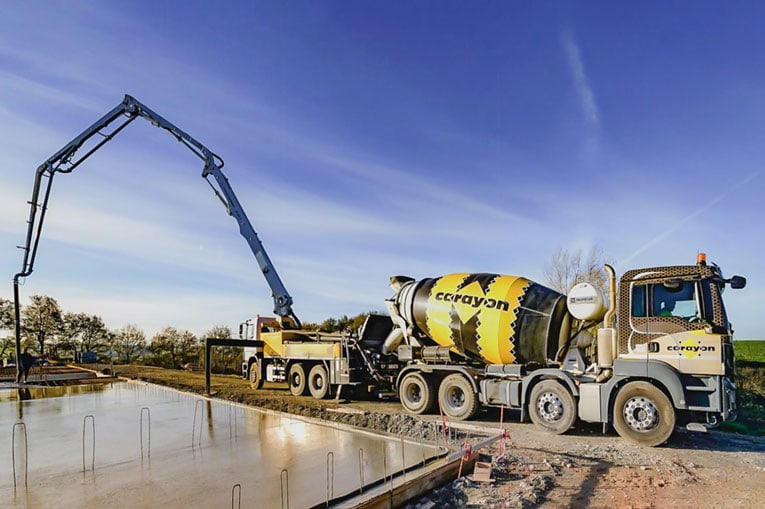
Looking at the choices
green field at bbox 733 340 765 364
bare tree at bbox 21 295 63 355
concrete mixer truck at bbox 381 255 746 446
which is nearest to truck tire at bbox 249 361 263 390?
concrete mixer truck at bbox 381 255 746 446

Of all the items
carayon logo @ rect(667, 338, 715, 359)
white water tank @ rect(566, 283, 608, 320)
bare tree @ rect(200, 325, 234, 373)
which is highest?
white water tank @ rect(566, 283, 608, 320)

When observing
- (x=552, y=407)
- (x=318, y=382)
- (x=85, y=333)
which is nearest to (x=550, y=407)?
(x=552, y=407)

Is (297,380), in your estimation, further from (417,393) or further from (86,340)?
(86,340)

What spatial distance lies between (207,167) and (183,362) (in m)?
20.8

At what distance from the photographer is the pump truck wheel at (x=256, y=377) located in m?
18.3

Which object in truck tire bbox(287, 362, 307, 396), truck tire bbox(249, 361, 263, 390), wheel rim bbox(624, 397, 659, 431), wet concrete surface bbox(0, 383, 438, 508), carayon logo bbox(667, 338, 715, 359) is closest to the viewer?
wet concrete surface bbox(0, 383, 438, 508)

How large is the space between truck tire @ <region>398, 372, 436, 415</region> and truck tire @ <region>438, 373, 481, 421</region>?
266mm

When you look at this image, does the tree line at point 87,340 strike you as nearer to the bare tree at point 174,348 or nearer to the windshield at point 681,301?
the bare tree at point 174,348

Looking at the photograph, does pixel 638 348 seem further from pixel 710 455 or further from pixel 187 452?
pixel 187 452

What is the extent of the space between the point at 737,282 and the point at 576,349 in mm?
3145

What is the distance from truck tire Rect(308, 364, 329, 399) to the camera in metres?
15.4

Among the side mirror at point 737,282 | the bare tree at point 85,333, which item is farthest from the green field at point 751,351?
the bare tree at point 85,333

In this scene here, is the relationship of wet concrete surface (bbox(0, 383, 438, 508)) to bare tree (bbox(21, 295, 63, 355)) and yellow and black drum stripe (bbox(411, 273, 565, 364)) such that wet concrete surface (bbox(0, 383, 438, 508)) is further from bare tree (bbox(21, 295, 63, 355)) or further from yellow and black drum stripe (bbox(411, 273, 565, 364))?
bare tree (bbox(21, 295, 63, 355))

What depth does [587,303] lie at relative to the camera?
9.91 meters
